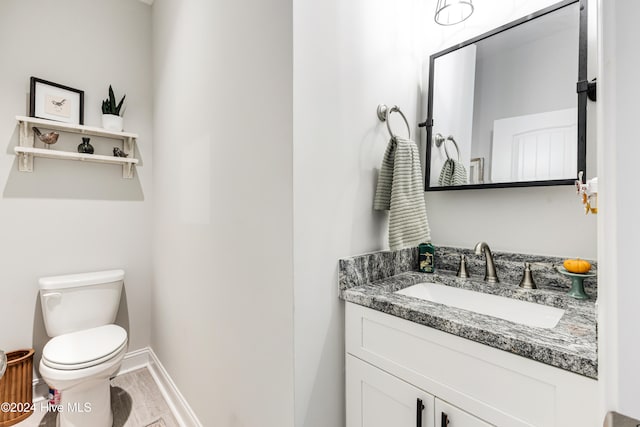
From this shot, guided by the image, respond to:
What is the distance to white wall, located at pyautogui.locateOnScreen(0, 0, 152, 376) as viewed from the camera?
5.64ft

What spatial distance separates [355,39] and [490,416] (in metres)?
1.24

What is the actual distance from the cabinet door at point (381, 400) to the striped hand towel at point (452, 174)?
88 cm

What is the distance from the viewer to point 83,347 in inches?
59.3

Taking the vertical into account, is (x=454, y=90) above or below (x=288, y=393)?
above

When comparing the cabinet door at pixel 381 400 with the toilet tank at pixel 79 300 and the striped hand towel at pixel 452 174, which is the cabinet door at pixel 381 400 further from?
the toilet tank at pixel 79 300

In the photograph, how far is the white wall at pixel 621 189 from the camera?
12.8 inches

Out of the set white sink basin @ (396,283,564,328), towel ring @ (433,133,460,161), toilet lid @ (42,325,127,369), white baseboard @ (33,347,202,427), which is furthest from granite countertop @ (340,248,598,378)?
toilet lid @ (42,325,127,369)

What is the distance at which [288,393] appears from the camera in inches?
36.6

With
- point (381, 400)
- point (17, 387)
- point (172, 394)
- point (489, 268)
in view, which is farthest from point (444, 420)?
point (17, 387)

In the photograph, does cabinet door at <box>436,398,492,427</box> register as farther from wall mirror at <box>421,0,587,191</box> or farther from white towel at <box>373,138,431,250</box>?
wall mirror at <box>421,0,587,191</box>

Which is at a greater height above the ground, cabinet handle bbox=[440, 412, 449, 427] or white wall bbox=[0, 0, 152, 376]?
white wall bbox=[0, 0, 152, 376]

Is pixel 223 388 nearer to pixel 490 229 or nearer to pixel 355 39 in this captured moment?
pixel 490 229

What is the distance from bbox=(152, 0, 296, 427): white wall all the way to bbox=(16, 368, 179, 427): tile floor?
208 millimetres

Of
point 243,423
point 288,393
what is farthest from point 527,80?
point 243,423
